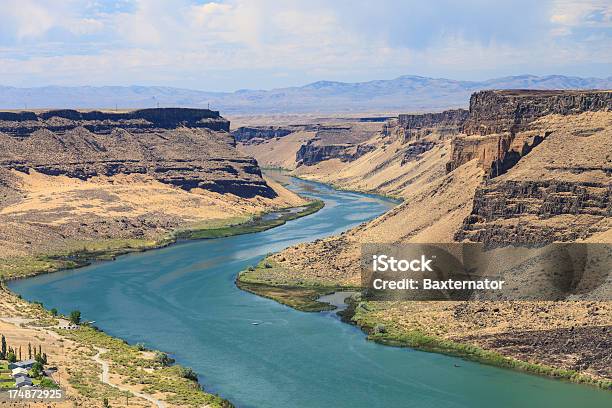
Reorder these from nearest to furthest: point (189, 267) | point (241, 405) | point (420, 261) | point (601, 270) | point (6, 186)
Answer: point (241, 405)
point (601, 270)
point (420, 261)
point (189, 267)
point (6, 186)

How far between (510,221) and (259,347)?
25556mm

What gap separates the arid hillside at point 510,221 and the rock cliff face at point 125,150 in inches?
2517

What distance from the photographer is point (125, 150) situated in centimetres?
16988

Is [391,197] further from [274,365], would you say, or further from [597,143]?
[274,365]

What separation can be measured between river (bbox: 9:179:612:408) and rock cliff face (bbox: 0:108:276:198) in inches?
2085

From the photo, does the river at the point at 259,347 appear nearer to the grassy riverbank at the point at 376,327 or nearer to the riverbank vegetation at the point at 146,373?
the grassy riverbank at the point at 376,327

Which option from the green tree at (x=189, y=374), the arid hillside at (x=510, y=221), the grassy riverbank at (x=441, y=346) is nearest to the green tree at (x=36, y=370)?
the green tree at (x=189, y=374)

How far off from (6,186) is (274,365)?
312 feet

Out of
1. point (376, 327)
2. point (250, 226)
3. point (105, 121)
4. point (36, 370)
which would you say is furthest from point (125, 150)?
point (36, 370)

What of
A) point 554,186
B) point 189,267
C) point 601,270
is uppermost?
point 554,186

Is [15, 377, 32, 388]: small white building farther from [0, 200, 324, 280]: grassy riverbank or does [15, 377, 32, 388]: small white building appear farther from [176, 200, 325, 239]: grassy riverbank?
[176, 200, 325, 239]: grassy riverbank

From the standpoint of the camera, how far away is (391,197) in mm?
182750

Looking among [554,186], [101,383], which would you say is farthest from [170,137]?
[101,383]

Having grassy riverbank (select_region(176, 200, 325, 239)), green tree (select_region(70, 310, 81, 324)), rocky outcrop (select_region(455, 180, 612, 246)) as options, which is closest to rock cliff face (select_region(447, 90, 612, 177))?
rocky outcrop (select_region(455, 180, 612, 246))
